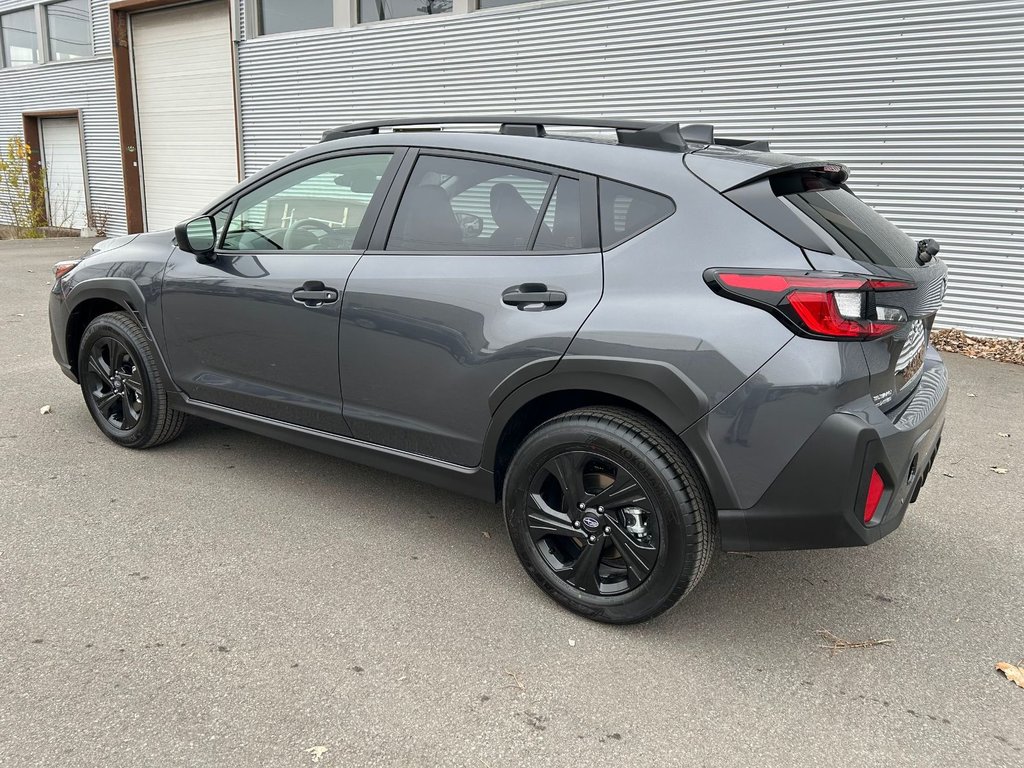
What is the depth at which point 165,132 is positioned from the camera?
1539 cm

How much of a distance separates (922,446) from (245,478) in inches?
120

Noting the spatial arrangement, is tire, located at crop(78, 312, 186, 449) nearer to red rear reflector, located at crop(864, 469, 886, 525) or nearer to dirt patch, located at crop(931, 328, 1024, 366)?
red rear reflector, located at crop(864, 469, 886, 525)

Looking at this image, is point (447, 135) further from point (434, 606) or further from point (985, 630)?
point (985, 630)

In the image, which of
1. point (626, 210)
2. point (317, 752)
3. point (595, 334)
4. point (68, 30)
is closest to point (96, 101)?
point (68, 30)

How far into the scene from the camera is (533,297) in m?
2.73

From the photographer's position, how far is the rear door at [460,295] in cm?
273

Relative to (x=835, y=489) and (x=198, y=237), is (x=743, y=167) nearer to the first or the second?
(x=835, y=489)

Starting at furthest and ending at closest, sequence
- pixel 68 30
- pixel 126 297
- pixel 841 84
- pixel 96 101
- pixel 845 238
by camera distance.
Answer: pixel 68 30 → pixel 96 101 → pixel 841 84 → pixel 126 297 → pixel 845 238

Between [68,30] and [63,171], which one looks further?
[63,171]

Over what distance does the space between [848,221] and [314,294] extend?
205 cm

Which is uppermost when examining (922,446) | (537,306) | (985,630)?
(537,306)

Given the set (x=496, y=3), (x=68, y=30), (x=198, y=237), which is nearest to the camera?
(x=198, y=237)

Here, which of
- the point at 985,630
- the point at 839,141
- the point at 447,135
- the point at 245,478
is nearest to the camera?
the point at 985,630

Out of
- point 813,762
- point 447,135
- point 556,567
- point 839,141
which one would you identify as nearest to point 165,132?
point 839,141
